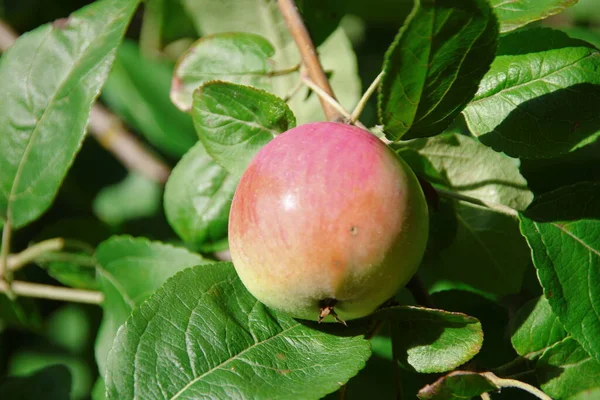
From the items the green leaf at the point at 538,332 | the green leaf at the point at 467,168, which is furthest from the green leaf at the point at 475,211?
the green leaf at the point at 538,332

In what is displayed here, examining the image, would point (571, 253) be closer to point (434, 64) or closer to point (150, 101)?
point (434, 64)

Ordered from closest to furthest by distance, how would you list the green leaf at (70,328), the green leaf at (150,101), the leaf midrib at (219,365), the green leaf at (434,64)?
the green leaf at (434,64), the leaf midrib at (219,365), the green leaf at (150,101), the green leaf at (70,328)

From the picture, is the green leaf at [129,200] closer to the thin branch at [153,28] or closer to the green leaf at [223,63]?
the thin branch at [153,28]

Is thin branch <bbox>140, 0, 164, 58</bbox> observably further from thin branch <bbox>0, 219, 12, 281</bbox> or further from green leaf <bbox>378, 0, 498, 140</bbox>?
green leaf <bbox>378, 0, 498, 140</bbox>

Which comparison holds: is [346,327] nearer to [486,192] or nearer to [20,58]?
[486,192]

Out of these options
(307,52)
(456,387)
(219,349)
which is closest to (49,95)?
(307,52)

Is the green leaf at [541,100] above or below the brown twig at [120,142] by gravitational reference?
above

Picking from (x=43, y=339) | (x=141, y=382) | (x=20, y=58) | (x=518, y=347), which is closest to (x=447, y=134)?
(x=518, y=347)
